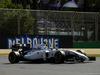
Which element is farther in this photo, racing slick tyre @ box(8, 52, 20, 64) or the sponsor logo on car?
the sponsor logo on car

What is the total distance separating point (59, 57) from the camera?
16250 mm

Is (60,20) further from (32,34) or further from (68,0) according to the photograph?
(68,0)

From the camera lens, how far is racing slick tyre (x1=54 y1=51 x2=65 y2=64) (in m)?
16.1

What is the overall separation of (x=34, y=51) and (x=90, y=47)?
23405 mm

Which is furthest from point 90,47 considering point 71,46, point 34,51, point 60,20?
point 34,51

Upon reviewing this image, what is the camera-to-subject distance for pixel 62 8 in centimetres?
6456

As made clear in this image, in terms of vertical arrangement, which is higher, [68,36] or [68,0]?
[68,0]
